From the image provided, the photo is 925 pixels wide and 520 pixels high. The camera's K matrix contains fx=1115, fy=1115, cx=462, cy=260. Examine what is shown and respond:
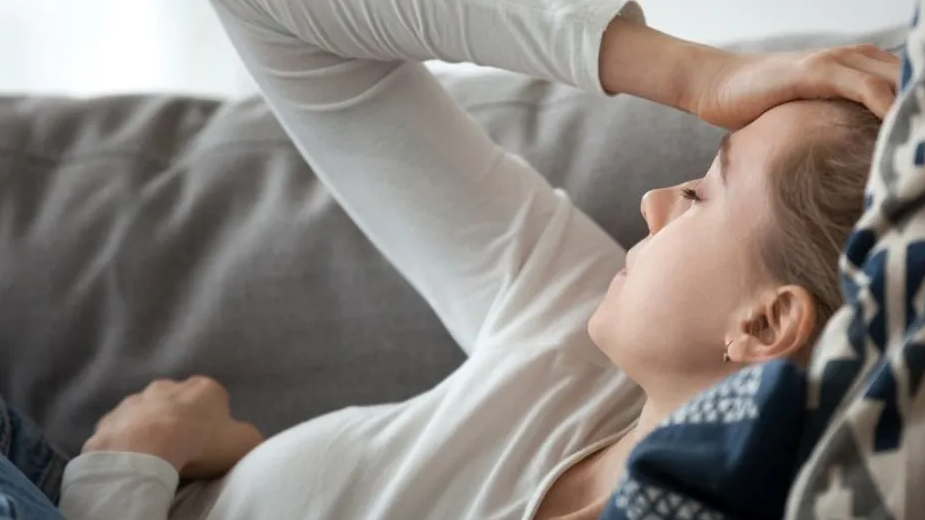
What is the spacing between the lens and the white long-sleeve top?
2.81 ft

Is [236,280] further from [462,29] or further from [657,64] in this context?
[657,64]

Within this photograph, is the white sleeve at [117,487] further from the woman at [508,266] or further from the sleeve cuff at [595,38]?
the sleeve cuff at [595,38]

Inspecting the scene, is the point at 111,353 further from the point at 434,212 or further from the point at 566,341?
the point at 566,341

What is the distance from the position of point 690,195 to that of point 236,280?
1.76 feet

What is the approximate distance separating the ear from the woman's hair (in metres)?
0.01

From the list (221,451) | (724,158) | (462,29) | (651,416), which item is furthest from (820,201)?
(221,451)

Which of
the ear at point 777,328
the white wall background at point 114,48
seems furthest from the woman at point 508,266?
the white wall background at point 114,48

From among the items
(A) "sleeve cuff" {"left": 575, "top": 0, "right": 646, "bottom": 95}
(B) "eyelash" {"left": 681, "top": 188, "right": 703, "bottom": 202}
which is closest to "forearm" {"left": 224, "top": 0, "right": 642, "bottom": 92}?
(A) "sleeve cuff" {"left": 575, "top": 0, "right": 646, "bottom": 95}

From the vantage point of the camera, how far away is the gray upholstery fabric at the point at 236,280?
3.70ft

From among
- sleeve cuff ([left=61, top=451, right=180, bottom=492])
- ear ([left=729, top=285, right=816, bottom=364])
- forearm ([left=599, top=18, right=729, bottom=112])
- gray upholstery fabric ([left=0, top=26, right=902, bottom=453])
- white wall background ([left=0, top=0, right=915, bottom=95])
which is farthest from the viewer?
white wall background ([left=0, top=0, right=915, bottom=95])

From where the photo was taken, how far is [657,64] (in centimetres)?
81

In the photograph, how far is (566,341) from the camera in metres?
0.93

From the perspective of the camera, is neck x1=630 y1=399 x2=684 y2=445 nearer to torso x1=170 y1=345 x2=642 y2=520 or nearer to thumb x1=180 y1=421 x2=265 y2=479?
torso x1=170 y1=345 x2=642 y2=520

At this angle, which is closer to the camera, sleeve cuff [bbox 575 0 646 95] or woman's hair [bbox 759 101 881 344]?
woman's hair [bbox 759 101 881 344]
